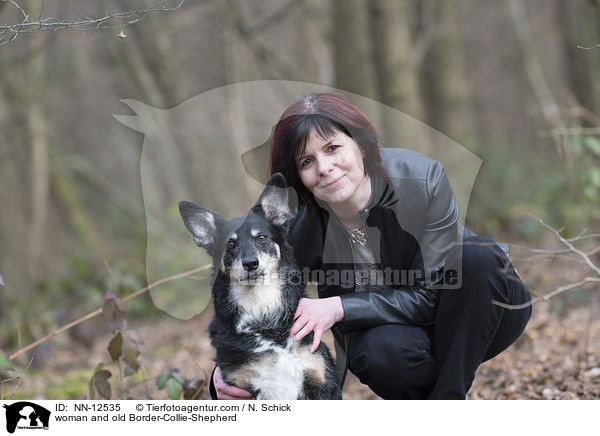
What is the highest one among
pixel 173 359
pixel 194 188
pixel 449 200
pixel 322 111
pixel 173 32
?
pixel 173 32

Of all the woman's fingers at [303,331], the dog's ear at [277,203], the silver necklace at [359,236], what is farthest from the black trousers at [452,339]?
the dog's ear at [277,203]

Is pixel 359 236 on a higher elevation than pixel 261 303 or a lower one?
higher

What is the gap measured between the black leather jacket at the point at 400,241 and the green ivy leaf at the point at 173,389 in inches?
42.2

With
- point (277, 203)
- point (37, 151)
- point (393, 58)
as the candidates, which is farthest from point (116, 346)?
point (37, 151)

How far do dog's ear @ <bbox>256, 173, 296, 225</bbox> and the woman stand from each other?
113 mm

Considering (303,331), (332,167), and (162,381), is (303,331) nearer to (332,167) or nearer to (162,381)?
(332,167)

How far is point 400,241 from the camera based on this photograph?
3.04 meters

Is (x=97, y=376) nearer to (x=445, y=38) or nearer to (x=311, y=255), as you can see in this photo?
(x=311, y=255)

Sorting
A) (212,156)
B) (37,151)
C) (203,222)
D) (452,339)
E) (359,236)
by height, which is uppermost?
(37,151)

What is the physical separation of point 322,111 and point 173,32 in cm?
938
